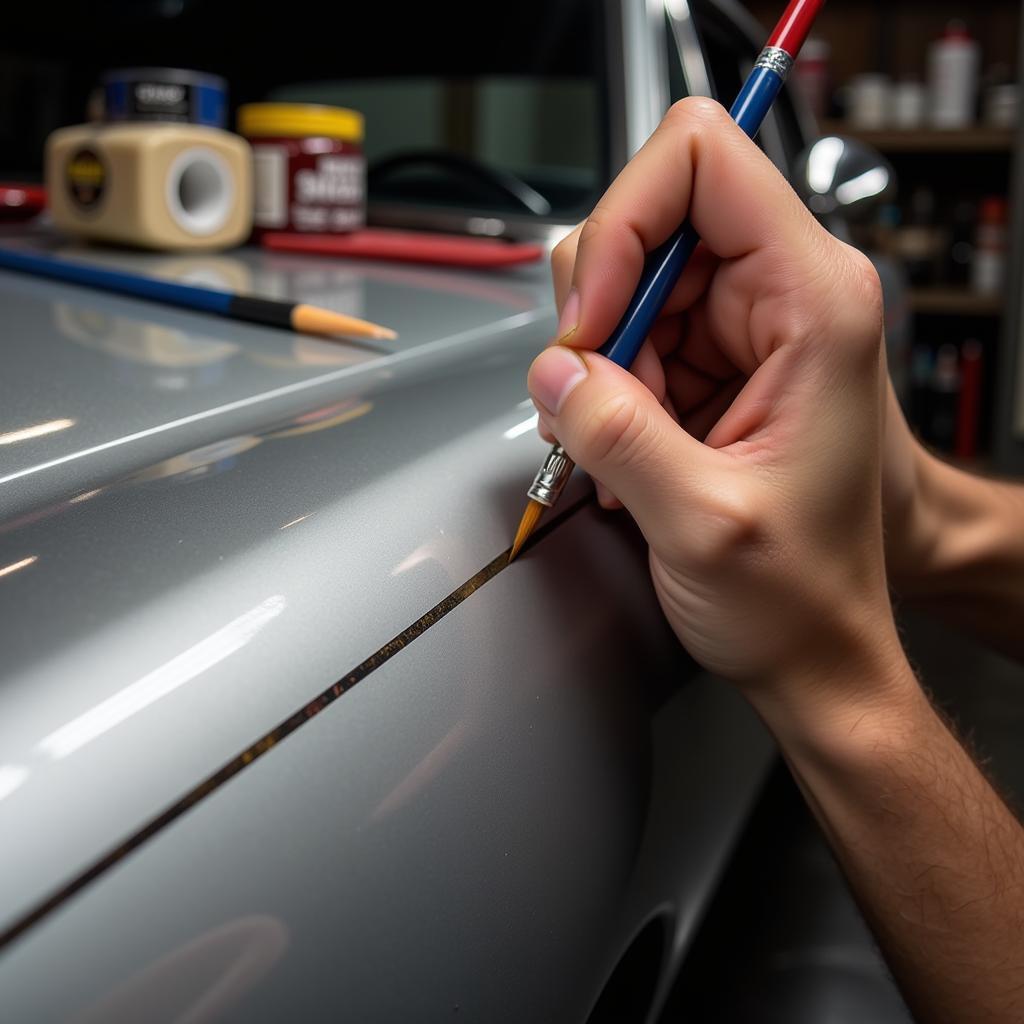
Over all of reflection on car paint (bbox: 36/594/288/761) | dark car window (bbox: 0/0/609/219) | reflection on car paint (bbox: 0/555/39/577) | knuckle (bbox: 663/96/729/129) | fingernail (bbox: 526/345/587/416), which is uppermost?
dark car window (bbox: 0/0/609/219)

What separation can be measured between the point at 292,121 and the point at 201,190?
11cm

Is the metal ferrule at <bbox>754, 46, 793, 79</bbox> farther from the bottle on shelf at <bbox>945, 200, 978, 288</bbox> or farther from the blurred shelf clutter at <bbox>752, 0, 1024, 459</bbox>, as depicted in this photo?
the bottle on shelf at <bbox>945, 200, 978, 288</bbox>

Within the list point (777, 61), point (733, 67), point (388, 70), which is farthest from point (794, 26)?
point (733, 67)

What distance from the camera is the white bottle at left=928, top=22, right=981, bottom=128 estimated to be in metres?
2.95

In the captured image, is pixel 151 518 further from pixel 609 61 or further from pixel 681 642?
pixel 609 61

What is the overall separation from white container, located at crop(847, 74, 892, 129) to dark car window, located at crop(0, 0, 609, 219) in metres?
2.21

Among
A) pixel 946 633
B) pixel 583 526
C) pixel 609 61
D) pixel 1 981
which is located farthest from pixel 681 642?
pixel 946 633

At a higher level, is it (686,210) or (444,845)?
(686,210)

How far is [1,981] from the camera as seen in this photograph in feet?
0.77

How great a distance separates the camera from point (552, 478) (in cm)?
43

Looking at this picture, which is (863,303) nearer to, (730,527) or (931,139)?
(730,527)

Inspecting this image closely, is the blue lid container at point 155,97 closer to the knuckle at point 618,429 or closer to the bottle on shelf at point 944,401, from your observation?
the knuckle at point 618,429

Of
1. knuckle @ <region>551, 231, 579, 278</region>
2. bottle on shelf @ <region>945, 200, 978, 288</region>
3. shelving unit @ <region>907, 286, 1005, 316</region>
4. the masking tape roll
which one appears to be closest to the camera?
knuckle @ <region>551, 231, 579, 278</region>

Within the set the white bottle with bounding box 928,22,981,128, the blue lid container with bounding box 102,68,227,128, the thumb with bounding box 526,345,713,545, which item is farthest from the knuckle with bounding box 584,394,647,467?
the white bottle with bounding box 928,22,981,128
